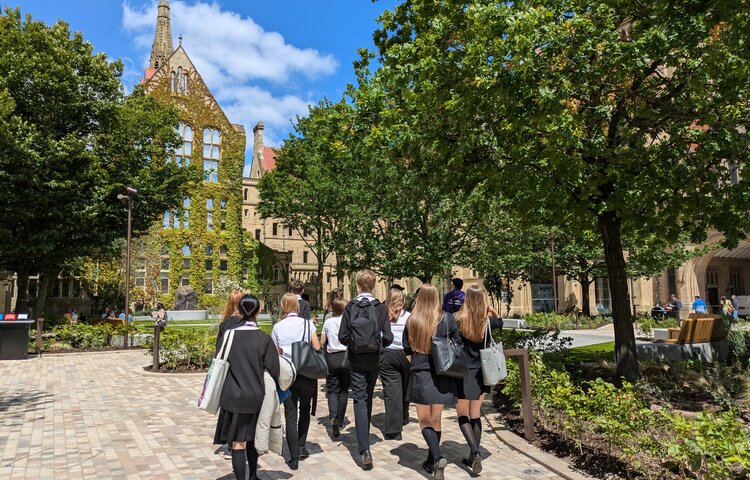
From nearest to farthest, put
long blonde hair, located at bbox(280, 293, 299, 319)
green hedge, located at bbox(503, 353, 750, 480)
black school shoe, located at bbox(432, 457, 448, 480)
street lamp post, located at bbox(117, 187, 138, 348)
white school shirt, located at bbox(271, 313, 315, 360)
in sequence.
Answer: green hedge, located at bbox(503, 353, 750, 480) → black school shoe, located at bbox(432, 457, 448, 480) → white school shirt, located at bbox(271, 313, 315, 360) → long blonde hair, located at bbox(280, 293, 299, 319) → street lamp post, located at bbox(117, 187, 138, 348)

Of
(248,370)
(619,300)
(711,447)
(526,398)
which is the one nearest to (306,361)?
(248,370)

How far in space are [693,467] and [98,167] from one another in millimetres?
24203

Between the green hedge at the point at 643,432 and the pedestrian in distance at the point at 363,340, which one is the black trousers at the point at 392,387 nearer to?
the pedestrian in distance at the point at 363,340

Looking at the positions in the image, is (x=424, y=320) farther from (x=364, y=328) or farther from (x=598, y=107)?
(x=598, y=107)

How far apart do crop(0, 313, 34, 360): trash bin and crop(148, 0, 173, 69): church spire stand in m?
81.9

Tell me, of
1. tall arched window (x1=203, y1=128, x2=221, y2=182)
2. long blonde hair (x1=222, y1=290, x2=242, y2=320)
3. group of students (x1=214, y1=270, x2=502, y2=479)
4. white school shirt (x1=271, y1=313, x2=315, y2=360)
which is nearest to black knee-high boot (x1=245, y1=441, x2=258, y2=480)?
group of students (x1=214, y1=270, x2=502, y2=479)

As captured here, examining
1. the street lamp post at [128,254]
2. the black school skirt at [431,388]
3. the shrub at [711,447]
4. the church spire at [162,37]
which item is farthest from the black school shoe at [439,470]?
the church spire at [162,37]

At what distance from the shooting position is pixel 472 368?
5855mm

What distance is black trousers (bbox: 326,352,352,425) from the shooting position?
6891 millimetres

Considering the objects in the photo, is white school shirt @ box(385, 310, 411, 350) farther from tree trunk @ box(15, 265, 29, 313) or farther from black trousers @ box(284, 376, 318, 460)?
tree trunk @ box(15, 265, 29, 313)

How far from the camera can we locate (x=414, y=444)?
6875 millimetres

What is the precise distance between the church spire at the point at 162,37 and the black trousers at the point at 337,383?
93705 millimetres

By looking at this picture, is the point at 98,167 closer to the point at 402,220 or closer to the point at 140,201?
the point at 140,201

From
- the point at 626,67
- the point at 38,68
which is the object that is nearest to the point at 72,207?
the point at 38,68
